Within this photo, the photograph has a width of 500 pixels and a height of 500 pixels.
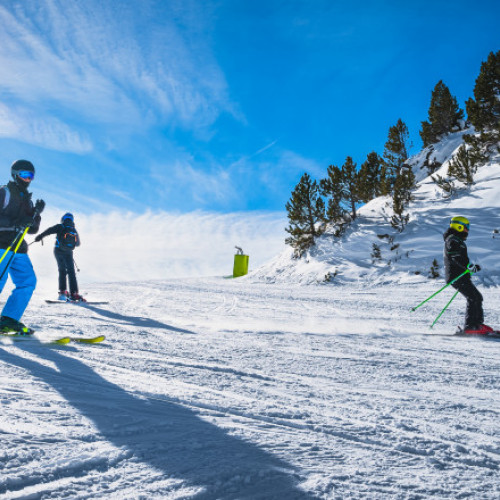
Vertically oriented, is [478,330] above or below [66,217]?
below

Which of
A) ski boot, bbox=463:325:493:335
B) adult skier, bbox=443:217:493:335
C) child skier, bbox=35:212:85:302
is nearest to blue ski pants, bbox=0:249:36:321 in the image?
child skier, bbox=35:212:85:302

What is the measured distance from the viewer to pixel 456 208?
64.1 feet

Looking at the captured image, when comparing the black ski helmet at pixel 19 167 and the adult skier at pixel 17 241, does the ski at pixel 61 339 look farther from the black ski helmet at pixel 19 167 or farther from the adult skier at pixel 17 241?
the black ski helmet at pixel 19 167

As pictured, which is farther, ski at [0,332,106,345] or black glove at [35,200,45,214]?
black glove at [35,200,45,214]

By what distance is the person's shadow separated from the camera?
4.69ft

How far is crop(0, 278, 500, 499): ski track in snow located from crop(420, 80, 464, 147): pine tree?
40.1m

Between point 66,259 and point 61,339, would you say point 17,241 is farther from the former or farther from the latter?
point 66,259

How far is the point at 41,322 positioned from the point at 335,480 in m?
5.39

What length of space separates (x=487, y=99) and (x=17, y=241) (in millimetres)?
29667

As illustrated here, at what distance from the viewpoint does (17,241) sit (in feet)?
15.6

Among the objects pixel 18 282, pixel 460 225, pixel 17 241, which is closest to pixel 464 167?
pixel 460 225

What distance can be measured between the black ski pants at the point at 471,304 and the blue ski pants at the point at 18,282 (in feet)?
20.7

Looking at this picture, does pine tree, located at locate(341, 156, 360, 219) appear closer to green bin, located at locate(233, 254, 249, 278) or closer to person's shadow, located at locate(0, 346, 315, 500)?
green bin, located at locate(233, 254, 249, 278)

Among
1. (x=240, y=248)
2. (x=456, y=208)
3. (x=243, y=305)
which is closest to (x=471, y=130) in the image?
(x=456, y=208)
